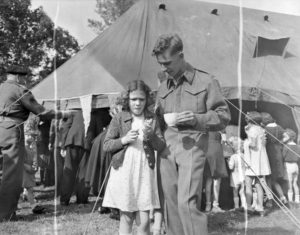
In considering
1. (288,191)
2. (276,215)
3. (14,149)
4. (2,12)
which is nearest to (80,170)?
(14,149)

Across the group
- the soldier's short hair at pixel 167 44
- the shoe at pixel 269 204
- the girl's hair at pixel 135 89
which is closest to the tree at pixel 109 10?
the shoe at pixel 269 204

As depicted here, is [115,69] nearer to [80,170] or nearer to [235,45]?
[80,170]

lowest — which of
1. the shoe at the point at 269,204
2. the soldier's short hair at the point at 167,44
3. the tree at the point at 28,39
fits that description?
the shoe at the point at 269,204

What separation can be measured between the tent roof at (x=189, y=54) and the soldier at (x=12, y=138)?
1.30 m

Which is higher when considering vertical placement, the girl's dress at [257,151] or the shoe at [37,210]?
the girl's dress at [257,151]

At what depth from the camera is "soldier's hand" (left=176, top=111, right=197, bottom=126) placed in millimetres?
2352

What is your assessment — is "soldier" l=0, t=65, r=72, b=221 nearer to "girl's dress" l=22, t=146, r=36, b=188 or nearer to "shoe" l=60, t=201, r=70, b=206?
"girl's dress" l=22, t=146, r=36, b=188

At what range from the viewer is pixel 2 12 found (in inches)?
539

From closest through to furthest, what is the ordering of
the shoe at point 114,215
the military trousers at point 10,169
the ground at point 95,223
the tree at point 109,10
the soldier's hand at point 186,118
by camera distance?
the soldier's hand at point 186,118 < the ground at point 95,223 < the military trousers at point 10,169 < the shoe at point 114,215 < the tree at point 109,10

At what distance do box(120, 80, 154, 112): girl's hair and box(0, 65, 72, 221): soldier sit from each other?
1604mm

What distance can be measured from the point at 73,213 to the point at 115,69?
7.02ft

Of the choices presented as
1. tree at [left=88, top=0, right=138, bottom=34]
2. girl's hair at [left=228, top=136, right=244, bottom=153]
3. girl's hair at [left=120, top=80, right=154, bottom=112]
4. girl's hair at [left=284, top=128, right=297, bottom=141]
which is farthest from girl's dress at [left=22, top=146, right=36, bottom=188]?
tree at [left=88, top=0, right=138, bottom=34]

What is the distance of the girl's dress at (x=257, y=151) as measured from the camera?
539 centimetres

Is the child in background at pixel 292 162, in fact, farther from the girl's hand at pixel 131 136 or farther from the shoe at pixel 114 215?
the girl's hand at pixel 131 136
